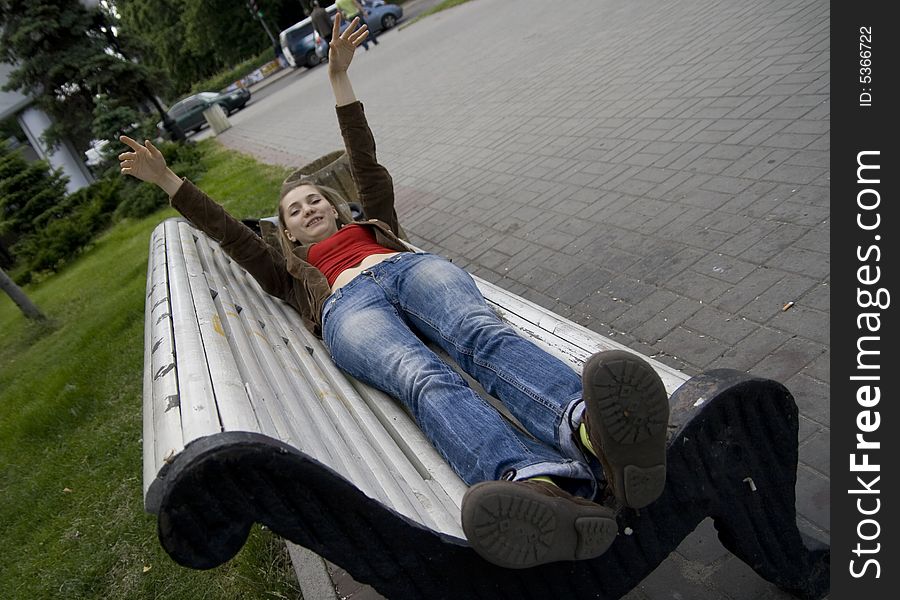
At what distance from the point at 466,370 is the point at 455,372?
0.52 ft

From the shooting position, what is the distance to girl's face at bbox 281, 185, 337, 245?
361 cm

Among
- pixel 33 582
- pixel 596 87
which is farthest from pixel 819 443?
pixel 596 87

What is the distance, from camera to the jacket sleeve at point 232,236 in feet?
11.3

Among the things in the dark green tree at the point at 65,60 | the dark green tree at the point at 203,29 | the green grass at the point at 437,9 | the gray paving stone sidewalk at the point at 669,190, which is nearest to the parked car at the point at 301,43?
the green grass at the point at 437,9

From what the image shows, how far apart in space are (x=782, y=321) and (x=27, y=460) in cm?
471

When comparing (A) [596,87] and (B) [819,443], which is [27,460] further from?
(A) [596,87]

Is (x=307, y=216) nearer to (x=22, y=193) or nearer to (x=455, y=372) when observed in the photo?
(x=455, y=372)

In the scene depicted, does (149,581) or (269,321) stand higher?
(269,321)

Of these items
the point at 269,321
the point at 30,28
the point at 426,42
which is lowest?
the point at 426,42

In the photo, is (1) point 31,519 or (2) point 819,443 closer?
(2) point 819,443

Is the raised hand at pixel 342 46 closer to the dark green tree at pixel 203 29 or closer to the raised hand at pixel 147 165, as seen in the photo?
the raised hand at pixel 147 165

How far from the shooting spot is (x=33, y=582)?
356cm

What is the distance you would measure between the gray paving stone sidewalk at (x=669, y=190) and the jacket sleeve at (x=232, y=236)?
5.09ft
